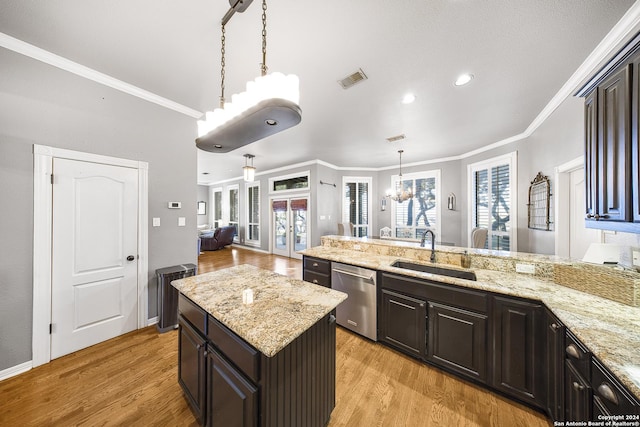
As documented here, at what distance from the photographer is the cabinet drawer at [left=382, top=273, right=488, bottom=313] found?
1.67 metres

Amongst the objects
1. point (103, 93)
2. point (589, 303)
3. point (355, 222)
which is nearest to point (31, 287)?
point (103, 93)

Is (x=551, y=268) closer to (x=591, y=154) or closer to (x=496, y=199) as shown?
(x=591, y=154)

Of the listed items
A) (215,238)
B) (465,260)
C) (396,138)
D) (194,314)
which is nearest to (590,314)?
(465,260)

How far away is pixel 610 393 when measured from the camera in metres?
0.86

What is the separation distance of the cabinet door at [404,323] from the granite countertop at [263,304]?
3.12ft

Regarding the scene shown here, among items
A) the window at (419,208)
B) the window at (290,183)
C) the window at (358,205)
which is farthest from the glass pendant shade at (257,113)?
the window at (358,205)

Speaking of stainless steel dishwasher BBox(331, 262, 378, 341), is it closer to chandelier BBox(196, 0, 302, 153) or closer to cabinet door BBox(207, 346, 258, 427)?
cabinet door BBox(207, 346, 258, 427)

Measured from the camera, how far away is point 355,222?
22.5ft

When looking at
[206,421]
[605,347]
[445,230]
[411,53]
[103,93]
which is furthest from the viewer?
[445,230]

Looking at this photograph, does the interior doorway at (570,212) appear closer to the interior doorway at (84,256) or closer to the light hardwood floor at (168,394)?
the light hardwood floor at (168,394)

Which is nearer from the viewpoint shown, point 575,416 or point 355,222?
point 575,416

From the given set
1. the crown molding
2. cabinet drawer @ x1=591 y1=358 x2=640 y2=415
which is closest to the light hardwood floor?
cabinet drawer @ x1=591 y1=358 x2=640 y2=415

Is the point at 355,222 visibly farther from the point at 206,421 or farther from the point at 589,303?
the point at 206,421

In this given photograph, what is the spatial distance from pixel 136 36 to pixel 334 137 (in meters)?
2.94
